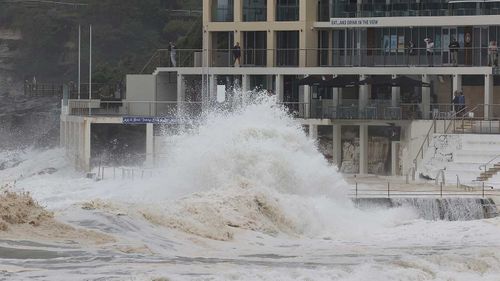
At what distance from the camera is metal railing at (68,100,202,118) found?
63.5 m

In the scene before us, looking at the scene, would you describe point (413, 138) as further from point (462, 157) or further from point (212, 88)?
point (212, 88)

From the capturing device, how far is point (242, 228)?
38062mm

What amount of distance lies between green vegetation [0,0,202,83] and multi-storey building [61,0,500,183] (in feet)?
108

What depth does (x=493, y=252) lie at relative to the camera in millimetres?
35000

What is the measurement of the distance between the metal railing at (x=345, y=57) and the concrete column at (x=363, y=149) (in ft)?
13.5

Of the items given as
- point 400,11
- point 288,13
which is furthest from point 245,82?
point 400,11

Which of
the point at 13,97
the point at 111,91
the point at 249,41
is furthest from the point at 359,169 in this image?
the point at 13,97

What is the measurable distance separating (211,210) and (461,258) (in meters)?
7.82

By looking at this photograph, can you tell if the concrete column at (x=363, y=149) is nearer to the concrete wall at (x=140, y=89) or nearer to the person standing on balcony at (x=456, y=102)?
the person standing on balcony at (x=456, y=102)

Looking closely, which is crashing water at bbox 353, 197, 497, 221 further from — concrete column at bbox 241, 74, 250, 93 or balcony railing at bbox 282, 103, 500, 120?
concrete column at bbox 241, 74, 250, 93

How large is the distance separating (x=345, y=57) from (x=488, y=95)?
779 centimetres

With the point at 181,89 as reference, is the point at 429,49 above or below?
above

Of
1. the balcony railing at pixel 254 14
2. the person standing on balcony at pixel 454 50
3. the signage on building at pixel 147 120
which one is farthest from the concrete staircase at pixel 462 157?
the balcony railing at pixel 254 14

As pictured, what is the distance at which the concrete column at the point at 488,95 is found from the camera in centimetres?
6078
